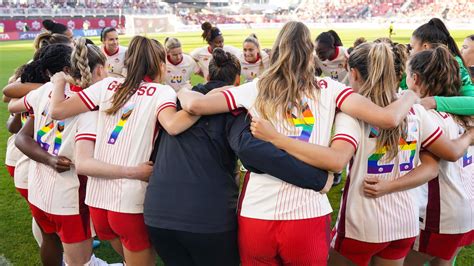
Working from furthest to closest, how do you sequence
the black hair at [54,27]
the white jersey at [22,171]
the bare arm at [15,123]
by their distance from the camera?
the black hair at [54,27] < the bare arm at [15,123] < the white jersey at [22,171]

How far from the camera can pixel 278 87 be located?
2408 mm

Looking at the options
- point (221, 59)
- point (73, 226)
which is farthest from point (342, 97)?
point (73, 226)

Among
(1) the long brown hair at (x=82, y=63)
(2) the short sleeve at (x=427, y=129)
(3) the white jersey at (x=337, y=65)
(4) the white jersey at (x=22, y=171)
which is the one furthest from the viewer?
(3) the white jersey at (x=337, y=65)

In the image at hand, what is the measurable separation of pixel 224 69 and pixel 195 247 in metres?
1.02

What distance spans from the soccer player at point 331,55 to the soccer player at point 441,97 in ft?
8.30

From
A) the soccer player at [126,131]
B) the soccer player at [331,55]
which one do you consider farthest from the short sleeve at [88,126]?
the soccer player at [331,55]

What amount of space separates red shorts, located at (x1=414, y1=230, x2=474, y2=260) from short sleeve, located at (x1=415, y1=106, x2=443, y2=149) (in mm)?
703

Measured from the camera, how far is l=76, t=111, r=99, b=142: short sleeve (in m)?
2.98

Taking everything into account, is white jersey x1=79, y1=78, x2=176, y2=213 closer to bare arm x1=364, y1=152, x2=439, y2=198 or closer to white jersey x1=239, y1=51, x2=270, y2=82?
bare arm x1=364, y1=152, x2=439, y2=198

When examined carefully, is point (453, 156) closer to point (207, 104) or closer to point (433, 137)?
point (433, 137)

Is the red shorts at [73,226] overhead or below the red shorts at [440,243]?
below

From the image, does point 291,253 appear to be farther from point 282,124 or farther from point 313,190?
point 282,124

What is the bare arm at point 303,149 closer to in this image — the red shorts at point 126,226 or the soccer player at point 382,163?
the soccer player at point 382,163

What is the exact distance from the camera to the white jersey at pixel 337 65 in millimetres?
7977
